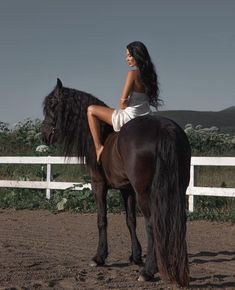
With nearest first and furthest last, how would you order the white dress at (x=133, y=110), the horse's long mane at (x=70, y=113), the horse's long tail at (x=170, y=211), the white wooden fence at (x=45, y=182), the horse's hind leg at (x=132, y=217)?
the horse's long tail at (x=170, y=211), the white dress at (x=133, y=110), the horse's hind leg at (x=132, y=217), the horse's long mane at (x=70, y=113), the white wooden fence at (x=45, y=182)

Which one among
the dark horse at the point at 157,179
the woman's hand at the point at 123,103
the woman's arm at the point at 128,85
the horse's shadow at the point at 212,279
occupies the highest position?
the woman's arm at the point at 128,85

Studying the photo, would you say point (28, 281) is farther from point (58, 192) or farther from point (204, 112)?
point (204, 112)

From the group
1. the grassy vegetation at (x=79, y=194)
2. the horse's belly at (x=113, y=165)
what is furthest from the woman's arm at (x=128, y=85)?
the grassy vegetation at (x=79, y=194)

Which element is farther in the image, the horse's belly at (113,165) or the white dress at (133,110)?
the white dress at (133,110)

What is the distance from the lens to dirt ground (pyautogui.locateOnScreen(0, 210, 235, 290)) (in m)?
5.66

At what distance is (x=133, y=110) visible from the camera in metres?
6.27

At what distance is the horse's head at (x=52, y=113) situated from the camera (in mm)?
7176

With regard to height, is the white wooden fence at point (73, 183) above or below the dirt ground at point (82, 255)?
above

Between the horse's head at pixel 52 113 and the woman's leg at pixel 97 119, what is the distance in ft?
2.11

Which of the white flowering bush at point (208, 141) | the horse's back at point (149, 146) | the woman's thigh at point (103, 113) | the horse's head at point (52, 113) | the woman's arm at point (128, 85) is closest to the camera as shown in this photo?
the horse's back at point (149, 146)

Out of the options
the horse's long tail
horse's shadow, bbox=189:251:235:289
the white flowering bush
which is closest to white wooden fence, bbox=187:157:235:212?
horse's shadow, bbox=189:251:235:289

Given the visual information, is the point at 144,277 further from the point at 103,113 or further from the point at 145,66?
→ the point at 145,66

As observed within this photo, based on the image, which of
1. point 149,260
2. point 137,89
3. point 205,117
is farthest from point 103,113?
point 205,117

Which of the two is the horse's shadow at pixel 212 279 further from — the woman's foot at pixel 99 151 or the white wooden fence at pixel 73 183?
the white wooden fence at pixel 73 183
